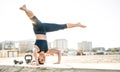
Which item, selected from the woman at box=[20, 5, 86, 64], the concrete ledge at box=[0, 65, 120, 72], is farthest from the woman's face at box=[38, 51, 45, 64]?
the concrete ledge at box=[0, 65, 120, 72]

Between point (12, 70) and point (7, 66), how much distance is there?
0.29 metres

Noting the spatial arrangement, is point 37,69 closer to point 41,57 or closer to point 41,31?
point 41,57

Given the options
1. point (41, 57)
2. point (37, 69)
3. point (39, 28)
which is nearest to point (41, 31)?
point (39, 28)

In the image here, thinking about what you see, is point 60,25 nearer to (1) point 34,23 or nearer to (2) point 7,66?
(1) point 34,23

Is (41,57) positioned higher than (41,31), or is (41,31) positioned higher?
(41,31)

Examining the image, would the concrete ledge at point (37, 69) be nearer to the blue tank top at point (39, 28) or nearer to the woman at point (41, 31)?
the woman at point (41, 31)

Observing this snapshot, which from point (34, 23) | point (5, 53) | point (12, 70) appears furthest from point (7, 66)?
point (5, 53)

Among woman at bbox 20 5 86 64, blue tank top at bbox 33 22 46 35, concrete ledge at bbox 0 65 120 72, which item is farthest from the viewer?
blue tank top at bbox 33 22 46 35

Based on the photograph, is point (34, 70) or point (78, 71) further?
point (34, 70)

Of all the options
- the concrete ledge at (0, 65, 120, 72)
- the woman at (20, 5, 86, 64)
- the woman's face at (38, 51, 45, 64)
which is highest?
the woman at (20, 5, 86, 64)

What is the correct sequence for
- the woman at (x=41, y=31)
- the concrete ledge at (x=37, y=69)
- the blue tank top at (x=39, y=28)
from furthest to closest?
the blue tank top at (x=39, y=28), the woman at (x=41, y=31), the concrete ledge at (x=37, y=69)

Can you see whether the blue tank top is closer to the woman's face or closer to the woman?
the woman

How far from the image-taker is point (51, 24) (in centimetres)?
596

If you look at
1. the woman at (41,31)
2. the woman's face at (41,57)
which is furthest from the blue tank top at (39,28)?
→ the woman's face at (41,57)
